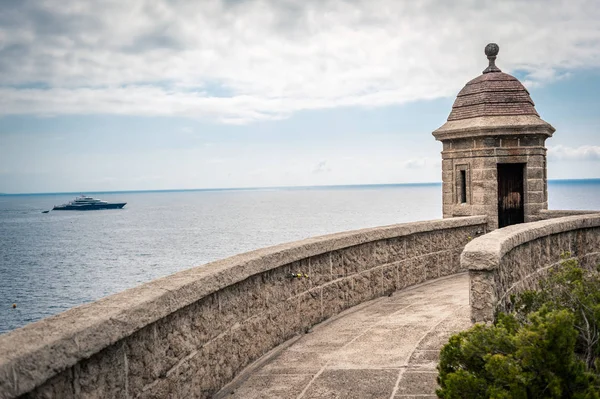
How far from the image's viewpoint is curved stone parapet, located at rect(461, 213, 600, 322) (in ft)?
18.9

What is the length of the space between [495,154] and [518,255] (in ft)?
17.5

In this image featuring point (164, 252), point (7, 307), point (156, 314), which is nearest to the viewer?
point (156, 314)

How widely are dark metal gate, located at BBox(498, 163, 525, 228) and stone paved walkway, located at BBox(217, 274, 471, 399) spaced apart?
590 centimetres

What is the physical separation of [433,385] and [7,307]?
37221mm

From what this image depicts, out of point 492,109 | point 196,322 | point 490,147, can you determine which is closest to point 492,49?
point 492,109

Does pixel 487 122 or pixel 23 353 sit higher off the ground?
pixel 487 122

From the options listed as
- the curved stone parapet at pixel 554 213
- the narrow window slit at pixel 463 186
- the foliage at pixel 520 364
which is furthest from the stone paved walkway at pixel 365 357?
Answer: the curved stone parapet at pixel 554 213

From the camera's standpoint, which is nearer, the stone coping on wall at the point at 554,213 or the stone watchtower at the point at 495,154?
the stone watchtower at the point at 495,154

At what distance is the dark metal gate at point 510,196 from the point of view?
1300 centimetres

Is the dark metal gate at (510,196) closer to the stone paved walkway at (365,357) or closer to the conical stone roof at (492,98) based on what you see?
the conical stone roof at (492,98)

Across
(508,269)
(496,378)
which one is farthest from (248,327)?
(508,269)

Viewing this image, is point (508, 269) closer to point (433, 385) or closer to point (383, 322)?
point (383, 322)

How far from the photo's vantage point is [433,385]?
476 centimetres

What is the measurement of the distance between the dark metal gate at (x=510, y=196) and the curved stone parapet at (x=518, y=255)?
A: 2990mm
